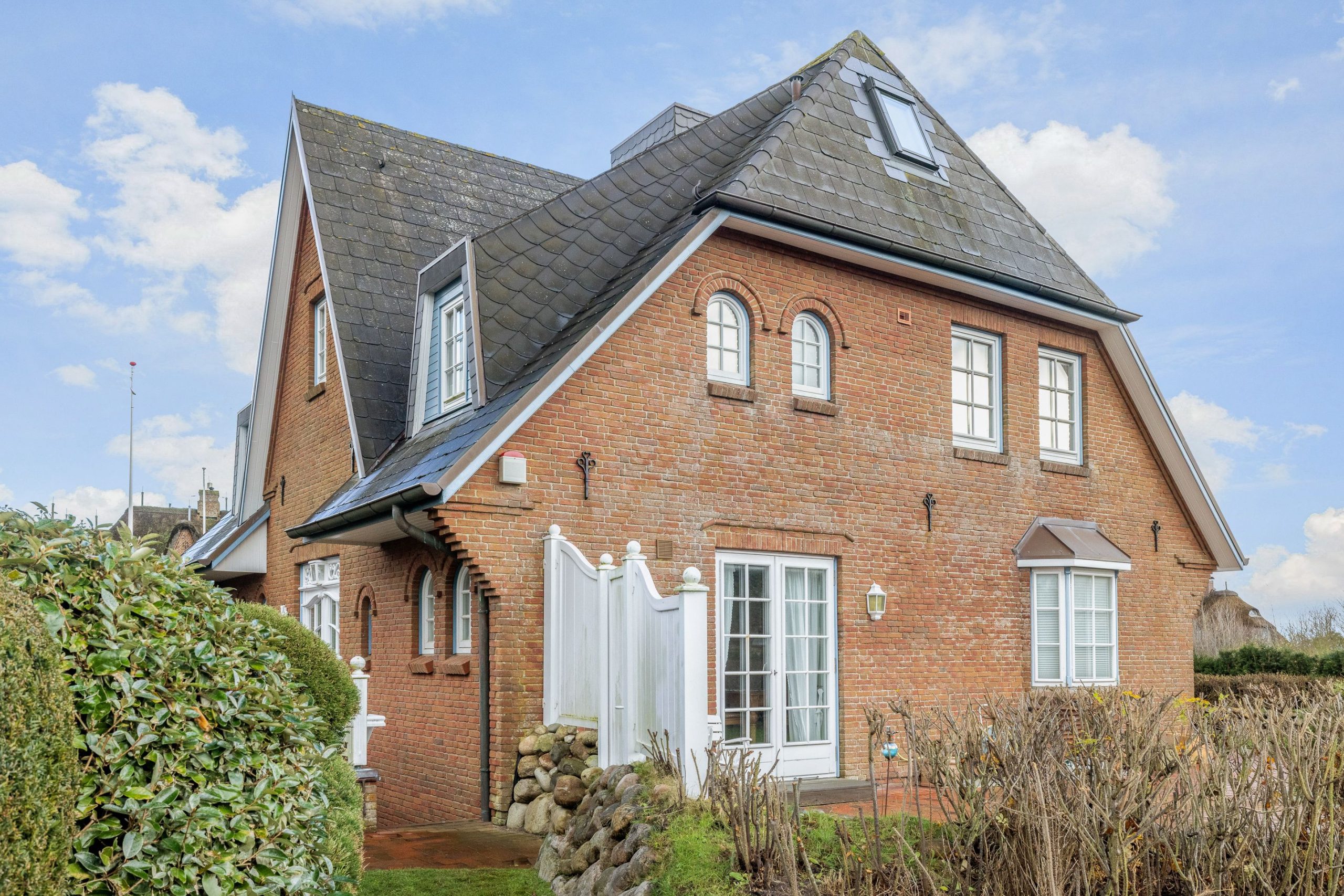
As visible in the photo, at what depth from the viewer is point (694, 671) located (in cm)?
805

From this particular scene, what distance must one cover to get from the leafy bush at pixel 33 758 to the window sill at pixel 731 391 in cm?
838

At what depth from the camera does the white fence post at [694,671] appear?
7.96 metres

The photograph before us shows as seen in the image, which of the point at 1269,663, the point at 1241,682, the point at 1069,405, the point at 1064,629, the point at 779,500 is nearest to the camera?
the point at 779,500

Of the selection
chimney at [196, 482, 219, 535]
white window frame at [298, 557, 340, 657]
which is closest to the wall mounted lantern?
white window frame at [298, 557, 340, 657]

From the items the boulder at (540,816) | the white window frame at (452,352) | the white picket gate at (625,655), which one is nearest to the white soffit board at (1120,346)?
the white window frame at (452,352)

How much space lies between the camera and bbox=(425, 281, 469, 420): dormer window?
12.1 m

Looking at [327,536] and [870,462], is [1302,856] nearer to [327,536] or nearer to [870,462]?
[870,462]

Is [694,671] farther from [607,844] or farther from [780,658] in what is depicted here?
[780,658]

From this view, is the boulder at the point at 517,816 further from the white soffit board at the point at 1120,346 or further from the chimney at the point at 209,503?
the chimney at the point at 209,503

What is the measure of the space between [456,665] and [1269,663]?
16051 mm

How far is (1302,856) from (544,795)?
5.96 meters

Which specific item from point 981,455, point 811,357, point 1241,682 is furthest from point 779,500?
point 1241,682

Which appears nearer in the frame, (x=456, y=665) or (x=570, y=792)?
(x=570, y=792)

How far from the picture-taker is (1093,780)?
5848 mm
